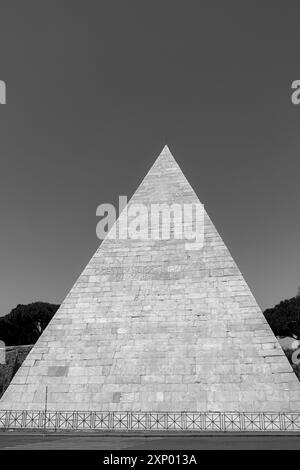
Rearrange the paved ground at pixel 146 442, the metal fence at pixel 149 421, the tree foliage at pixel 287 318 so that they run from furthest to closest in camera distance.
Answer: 1. the tree foliage at pixel 287 318
2. the metal fence at pixel 149 421
3. the paved ground at pixel 146 442

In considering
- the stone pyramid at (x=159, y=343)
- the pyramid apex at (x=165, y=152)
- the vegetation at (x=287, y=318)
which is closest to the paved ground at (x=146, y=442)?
the stone pyramid at (x=159, y=343)

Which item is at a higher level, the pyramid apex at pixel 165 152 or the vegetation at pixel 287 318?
the pyramid apex at pixel 165 152

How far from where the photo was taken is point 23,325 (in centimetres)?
4384

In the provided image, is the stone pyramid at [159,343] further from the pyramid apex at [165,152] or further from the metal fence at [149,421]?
the pyramid apex at [165,152]

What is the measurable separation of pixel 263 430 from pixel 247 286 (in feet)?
14.3

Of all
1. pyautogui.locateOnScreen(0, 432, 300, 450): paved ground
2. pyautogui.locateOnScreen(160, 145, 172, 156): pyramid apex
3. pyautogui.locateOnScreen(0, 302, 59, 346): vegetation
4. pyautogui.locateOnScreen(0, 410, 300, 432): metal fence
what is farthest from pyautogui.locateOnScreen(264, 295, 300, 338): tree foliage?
pyautogui.locateOnScreen(0, 432, 300, 450): paved ground

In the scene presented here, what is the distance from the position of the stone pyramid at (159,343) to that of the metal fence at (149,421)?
19 cm

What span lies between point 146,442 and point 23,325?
37151 mm

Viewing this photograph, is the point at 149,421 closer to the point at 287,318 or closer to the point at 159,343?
the point at 159,343

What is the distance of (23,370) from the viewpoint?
13406 mm

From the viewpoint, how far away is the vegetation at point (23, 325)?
43.7m

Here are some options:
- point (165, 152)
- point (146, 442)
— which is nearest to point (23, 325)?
point (165, 152)

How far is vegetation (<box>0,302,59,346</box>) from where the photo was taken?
4366cm
